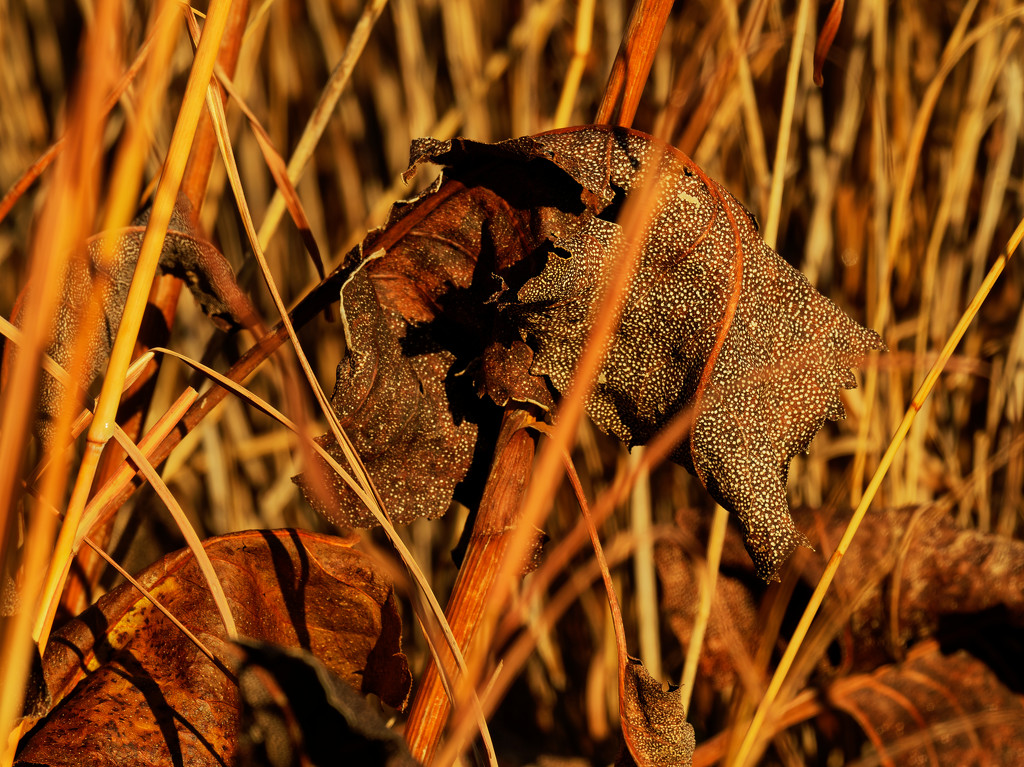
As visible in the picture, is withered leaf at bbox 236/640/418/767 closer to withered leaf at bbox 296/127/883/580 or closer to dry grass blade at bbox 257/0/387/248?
withered leaf at bbox 296/127/883/580

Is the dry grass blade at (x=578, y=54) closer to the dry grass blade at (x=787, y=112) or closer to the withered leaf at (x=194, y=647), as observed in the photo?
the dry grass blade at (x=787, y=112)

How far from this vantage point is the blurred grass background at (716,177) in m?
0.75

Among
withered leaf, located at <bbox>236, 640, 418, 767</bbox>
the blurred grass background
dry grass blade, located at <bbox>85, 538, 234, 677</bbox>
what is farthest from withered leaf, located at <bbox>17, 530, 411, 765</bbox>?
the blurred grass background

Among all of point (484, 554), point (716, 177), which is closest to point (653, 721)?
point (484, 554)

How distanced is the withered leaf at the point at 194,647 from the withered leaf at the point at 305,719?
0.11 m

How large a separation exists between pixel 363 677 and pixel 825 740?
0.55 meters

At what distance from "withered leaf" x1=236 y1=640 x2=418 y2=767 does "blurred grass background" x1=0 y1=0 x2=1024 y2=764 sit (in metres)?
0.34

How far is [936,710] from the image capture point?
588 millimetres

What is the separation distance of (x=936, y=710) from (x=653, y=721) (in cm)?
35

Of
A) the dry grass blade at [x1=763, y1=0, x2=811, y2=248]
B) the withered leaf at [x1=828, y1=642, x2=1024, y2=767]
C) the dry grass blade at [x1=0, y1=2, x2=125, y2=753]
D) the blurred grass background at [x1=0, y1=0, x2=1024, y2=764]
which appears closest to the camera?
the dry grass blade at [x1=0, y1=2, x2=125, y2=753]

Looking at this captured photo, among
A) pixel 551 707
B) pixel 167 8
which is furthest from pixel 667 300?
pixel 551 707

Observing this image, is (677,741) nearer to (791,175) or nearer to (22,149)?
(791,175)

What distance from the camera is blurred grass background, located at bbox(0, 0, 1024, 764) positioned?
75cm

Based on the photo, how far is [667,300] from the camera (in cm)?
33
